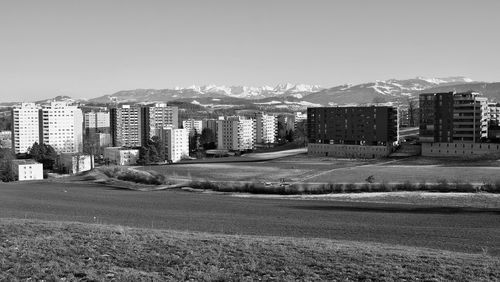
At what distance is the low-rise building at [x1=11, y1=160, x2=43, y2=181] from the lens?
197 ft

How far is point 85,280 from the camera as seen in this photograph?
356 inches

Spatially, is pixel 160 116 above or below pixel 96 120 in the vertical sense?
above

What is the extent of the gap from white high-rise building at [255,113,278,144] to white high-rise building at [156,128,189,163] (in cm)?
2813

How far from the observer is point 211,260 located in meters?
10.6

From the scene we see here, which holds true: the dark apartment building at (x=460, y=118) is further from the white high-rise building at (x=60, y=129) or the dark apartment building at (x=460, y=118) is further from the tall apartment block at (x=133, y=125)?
the white high-rise building at (x=60, y=129)

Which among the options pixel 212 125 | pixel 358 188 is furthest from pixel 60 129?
pixel 358 188

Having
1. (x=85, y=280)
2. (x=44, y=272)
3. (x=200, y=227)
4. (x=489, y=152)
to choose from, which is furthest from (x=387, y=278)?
(x=489, y=152)

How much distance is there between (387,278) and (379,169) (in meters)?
41.4

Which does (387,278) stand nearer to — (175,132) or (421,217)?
(421,217)

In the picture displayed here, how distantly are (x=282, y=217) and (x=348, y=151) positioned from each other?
49.5m

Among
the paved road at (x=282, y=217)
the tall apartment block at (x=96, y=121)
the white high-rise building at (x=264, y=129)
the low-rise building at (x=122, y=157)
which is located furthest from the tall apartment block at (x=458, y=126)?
the tall apartment block at (x=96, y=121)

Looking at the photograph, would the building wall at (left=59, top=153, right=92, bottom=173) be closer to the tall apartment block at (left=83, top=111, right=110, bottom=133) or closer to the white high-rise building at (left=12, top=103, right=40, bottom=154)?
the white high-rise building at (left=12, top=103, right=40, bottom=154)

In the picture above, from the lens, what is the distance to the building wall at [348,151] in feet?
218

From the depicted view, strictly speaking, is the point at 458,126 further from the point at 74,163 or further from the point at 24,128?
the point at 24,128
